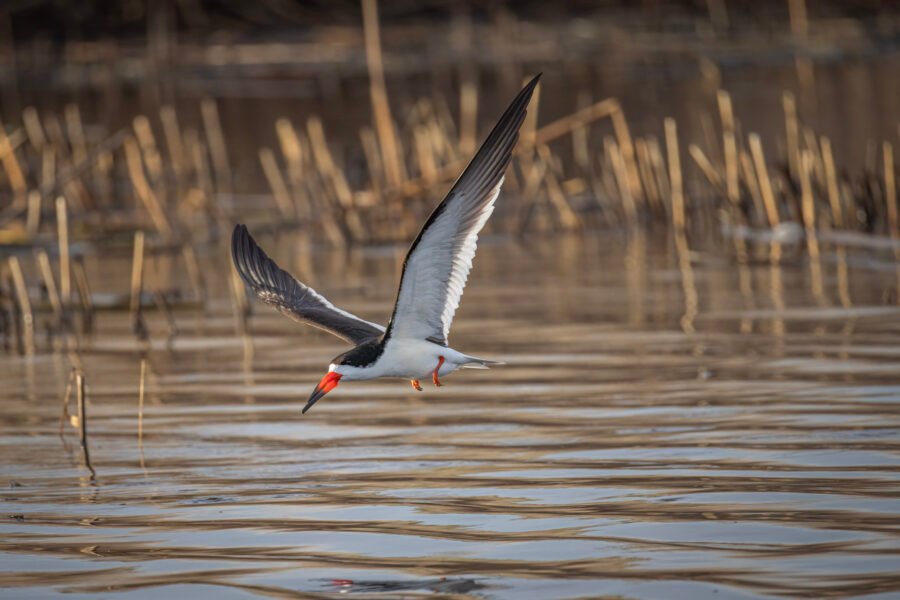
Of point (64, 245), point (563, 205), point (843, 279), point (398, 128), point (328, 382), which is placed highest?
point (398, 128)

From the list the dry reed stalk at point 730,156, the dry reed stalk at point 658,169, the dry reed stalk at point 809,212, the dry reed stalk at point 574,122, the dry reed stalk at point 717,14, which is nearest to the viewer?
the dry reed stalk at point 809,212

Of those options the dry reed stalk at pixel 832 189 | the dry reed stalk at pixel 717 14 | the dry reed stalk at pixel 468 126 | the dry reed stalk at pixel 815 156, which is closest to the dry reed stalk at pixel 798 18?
the dry reed stalk at pixel 717 14

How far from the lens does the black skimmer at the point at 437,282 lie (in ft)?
29.4

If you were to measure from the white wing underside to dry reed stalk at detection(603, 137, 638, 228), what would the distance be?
36.6 ft

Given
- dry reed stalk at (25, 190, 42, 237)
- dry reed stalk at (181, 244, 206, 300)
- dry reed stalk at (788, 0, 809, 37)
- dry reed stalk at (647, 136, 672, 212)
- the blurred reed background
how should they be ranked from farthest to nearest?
dry reed stalk at (788, 0, 809, 37) < dry reed stalk at (647, 136, 672, 212) < dry reed stalk at (25, 190, 42, 237) < the blurred reed background < dry reed stalk at (181, 244, 206, 300)

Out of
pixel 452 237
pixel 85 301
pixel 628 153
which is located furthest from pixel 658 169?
pixel 452 237

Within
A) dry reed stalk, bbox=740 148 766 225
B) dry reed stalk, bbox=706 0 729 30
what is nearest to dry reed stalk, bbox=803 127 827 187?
dry reed stalk, bbox=740 148 766 225

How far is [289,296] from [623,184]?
1057 cm

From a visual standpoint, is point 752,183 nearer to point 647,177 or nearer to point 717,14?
point 647,177

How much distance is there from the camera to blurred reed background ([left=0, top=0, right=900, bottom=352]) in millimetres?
18500

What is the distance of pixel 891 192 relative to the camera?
17.1m

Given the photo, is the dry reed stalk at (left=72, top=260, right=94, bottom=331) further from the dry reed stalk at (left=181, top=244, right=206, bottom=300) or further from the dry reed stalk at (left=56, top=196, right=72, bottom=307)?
the dry reed stalk at (left=181, top=244, right=206, bottom=300)

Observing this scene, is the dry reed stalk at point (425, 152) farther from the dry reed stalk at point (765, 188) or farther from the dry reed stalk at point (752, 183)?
the dry reed stalk at point (765, 188)

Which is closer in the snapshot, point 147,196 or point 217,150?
point 147,196
